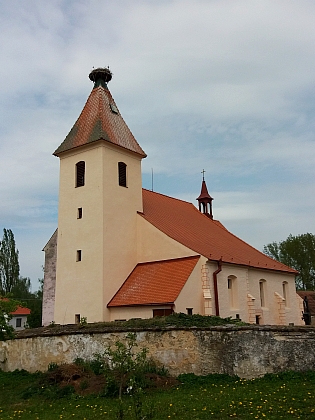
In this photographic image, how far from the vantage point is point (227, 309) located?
20750mm

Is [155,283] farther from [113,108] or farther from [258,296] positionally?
[113,108]

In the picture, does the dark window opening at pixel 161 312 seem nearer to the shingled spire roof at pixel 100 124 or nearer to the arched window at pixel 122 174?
the arched window at pixel 122 174

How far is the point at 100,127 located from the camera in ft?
72.5

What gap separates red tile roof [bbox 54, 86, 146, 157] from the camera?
872 inches

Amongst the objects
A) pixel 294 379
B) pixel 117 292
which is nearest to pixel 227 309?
pixel 117 292

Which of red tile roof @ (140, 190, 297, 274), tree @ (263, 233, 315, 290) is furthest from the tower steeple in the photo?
tree @ (263, 233, 315, 290)

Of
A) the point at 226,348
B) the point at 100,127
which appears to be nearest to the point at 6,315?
the point at 226,348

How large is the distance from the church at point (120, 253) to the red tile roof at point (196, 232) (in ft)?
0.42

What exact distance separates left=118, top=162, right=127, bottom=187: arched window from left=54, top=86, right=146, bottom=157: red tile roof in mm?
976

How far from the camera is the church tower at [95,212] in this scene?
20.3 metres

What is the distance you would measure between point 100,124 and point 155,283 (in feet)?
28.9

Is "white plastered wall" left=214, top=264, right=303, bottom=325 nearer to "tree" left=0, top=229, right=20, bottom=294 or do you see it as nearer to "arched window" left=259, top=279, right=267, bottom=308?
"arched window" left=259, top=279, right=267, bottom=308

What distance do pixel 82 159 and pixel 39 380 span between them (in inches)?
496

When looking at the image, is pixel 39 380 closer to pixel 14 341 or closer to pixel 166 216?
pixel 14 341
